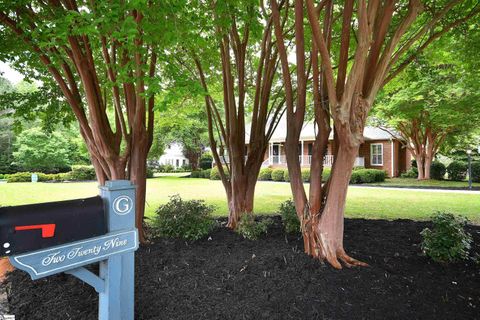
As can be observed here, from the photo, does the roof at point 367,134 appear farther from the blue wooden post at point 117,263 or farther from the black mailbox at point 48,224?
the black mailbox at point 48,224

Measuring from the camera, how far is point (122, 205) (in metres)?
1.96

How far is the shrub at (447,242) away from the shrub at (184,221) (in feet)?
9.92

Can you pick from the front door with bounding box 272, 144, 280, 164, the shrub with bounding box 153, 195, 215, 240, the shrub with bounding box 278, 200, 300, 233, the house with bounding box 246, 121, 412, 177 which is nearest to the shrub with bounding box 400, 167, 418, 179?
the house with bounding box 246, 121, 412, 177

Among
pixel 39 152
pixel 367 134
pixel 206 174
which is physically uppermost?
pixel 367 134

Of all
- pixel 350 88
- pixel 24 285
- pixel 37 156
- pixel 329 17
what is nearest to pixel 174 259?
pixel 24 285

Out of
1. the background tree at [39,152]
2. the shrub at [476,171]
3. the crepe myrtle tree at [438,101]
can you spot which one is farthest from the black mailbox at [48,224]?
the background tree at [39,152]

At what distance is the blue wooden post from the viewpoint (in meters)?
1.91

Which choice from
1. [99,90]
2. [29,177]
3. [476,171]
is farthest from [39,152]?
[476,171]

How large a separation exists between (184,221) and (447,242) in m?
3.50

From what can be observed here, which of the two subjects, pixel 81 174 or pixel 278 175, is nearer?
pixel 278 175

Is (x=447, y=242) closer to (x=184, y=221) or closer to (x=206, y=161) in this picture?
(x=184, y=221)

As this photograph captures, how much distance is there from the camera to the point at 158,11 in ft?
10.6

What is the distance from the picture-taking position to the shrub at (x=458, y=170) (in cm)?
1964

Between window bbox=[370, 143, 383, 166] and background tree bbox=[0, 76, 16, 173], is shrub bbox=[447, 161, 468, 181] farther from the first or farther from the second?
background tree bbox=[0, 76, 16, 173]
